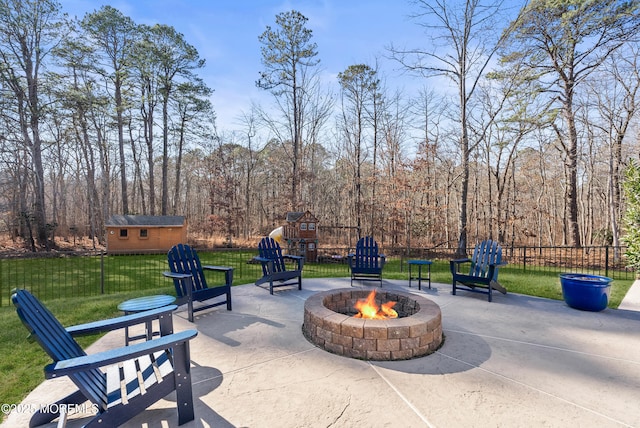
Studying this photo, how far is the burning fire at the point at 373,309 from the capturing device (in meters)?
3.47

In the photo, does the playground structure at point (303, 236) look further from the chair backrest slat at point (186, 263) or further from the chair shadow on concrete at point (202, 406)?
the chair shadow on concrete at point (202, 406)

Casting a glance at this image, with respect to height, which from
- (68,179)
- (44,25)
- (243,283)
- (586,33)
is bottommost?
(243,283)

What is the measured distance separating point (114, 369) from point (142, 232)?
14.6 m

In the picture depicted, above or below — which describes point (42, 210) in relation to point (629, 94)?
below

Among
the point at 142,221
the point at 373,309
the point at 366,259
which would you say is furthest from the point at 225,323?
the point at 142,221

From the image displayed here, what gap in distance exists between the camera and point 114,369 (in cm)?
189

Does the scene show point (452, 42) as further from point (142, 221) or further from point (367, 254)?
point (142, 221)

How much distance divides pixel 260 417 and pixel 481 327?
9.46 feet

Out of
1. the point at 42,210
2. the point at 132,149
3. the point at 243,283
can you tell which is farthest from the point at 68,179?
the point at 243,283

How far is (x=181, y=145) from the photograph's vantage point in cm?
1830

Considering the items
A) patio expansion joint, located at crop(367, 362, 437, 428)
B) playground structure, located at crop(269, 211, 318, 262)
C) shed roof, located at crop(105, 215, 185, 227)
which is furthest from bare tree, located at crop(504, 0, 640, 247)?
shed roof, located at crop(105, 215, 185, 227)

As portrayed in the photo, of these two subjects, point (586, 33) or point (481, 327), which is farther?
point (586, 33)

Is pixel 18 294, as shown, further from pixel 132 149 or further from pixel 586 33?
pixel 132 149

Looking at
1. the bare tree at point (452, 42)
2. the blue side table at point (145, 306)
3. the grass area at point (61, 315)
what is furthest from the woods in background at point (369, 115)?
the blue side table at point (145, 306)
